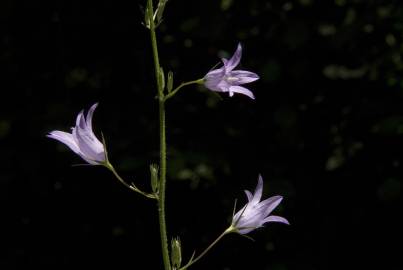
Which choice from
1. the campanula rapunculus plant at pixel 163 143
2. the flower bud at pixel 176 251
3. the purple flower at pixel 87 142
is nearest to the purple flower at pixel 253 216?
the campanula rapunculus plant at pixel 163 143

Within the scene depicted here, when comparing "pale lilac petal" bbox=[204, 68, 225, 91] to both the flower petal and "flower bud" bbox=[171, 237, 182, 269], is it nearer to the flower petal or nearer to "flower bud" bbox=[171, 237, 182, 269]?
the flower petal

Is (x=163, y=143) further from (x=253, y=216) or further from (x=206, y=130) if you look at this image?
(x=206, y=130)

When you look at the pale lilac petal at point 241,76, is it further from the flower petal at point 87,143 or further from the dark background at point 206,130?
the dark background at point 206,130

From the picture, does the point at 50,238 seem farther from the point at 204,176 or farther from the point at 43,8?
the point at 43,8

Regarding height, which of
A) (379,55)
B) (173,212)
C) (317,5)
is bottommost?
(173,212)

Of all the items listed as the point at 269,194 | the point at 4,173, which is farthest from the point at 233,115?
the point at 4,173

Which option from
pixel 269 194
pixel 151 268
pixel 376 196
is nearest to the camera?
pixel 269 194

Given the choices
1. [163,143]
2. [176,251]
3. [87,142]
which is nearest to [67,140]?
[87,142]

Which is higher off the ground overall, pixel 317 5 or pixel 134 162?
pixel 317 5
